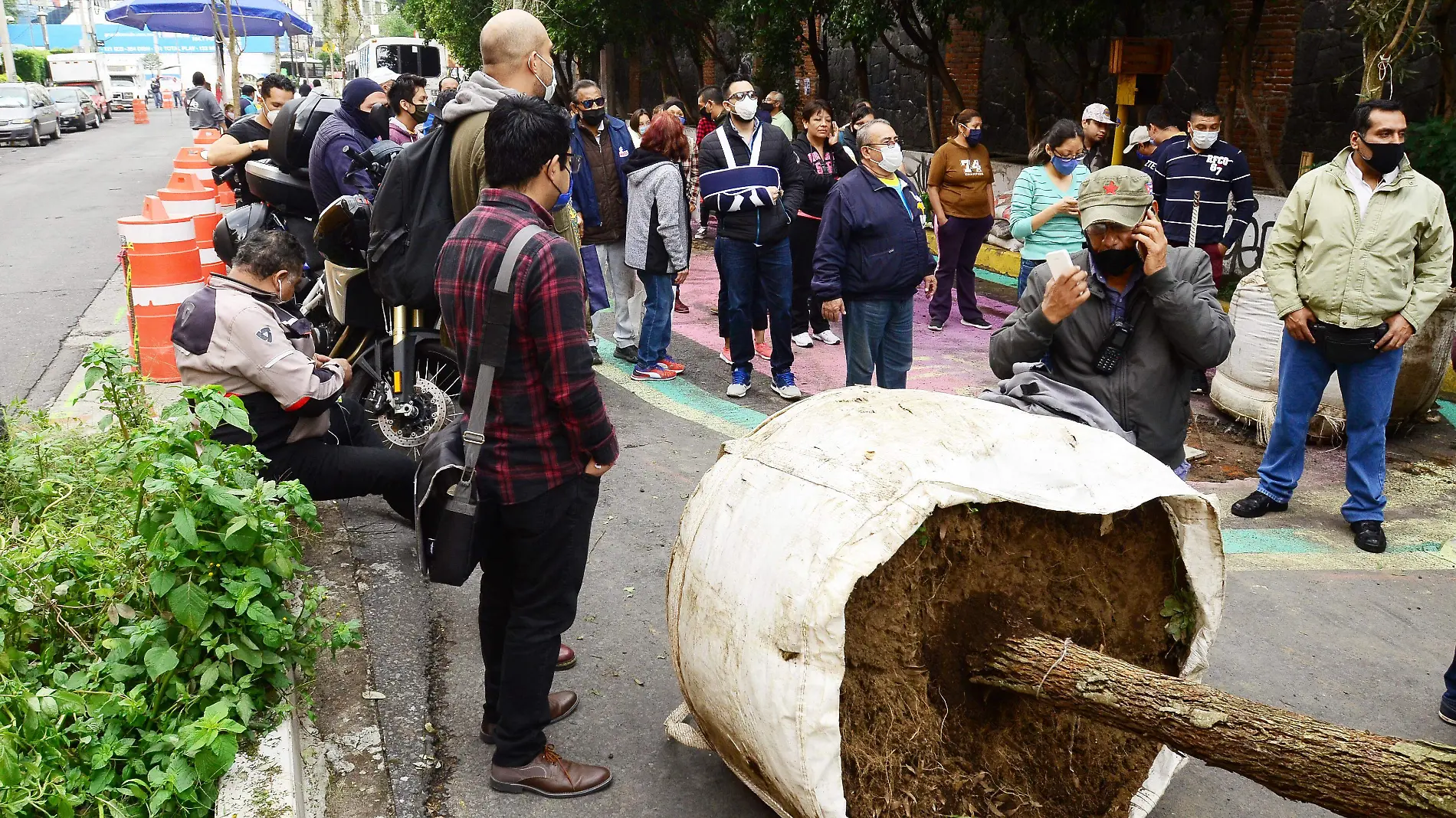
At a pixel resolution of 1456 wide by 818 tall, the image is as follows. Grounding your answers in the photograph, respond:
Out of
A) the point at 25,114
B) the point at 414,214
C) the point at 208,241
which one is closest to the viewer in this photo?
the point at 414,214

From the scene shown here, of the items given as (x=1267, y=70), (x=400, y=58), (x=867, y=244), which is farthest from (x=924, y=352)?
(x=400, y=58)

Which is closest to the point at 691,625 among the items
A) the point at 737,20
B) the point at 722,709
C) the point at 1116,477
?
the point at 722,709

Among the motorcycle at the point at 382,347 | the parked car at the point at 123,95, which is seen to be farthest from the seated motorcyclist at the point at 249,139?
the parked car at the point at 123,95

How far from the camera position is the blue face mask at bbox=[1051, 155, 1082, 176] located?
7.54 metres

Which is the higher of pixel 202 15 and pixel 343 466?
pixel 202 15

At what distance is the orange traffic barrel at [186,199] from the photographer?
8.63 metres

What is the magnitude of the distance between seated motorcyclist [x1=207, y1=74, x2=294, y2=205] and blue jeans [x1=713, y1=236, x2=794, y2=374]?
9.98ft

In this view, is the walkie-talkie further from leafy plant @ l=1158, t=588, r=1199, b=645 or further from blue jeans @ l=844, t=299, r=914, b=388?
blue jeans @ l=844, t=299, r=914, b=388

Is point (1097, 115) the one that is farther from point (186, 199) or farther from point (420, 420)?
point (186, 199)

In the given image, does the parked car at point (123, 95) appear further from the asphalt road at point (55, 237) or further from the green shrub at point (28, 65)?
the asphalt road at point (55, 237)

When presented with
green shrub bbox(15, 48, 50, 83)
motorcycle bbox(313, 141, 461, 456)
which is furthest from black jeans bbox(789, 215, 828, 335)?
green shrub bbox(15, 48, 50, 83)

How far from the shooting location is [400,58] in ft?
96.8

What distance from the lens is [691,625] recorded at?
2932 mm

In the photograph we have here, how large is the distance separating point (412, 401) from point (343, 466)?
1224 millimetres
